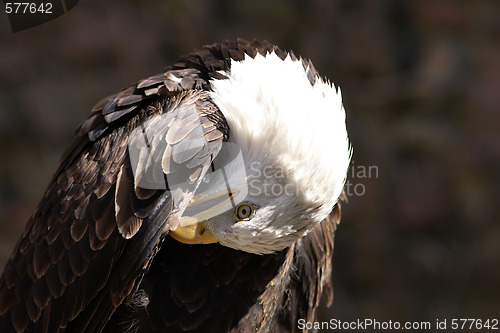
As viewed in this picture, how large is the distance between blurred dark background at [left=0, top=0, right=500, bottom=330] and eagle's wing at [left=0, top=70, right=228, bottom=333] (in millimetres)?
2340

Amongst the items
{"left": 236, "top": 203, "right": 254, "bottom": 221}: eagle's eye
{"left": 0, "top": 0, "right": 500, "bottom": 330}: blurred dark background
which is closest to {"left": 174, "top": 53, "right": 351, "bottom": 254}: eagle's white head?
{"left": 236, "top": 203, "right": 254, "bottom": 221}: eagle's eye

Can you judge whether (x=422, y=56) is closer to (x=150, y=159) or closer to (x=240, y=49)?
(x=240, y=49)

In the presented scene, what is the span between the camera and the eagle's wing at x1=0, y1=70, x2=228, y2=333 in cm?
204

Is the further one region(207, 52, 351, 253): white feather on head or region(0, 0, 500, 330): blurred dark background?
region(0, 0, 500, 330): blurred dark background

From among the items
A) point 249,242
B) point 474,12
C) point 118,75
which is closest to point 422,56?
point 474,12

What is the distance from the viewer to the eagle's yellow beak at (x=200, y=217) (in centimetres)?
206

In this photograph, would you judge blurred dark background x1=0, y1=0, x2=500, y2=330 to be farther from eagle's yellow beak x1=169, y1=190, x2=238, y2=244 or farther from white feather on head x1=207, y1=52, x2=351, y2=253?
eagle's yellow beak x1=169, y1=190, x2=238, y2=244

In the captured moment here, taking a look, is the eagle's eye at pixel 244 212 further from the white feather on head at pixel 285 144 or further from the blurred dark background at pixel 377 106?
the blurred dark background at pixel 377 106

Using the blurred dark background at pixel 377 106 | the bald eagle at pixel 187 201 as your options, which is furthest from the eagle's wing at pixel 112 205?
the blurred dark background at pixel 377 106

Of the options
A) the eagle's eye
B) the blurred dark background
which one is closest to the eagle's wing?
the eagle's eye

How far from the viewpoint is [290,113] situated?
85.5 inches

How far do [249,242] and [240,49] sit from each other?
74 cm

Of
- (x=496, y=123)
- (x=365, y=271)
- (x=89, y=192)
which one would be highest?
(x=89, y=192)

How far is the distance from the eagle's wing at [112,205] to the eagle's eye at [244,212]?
0.16 meters
